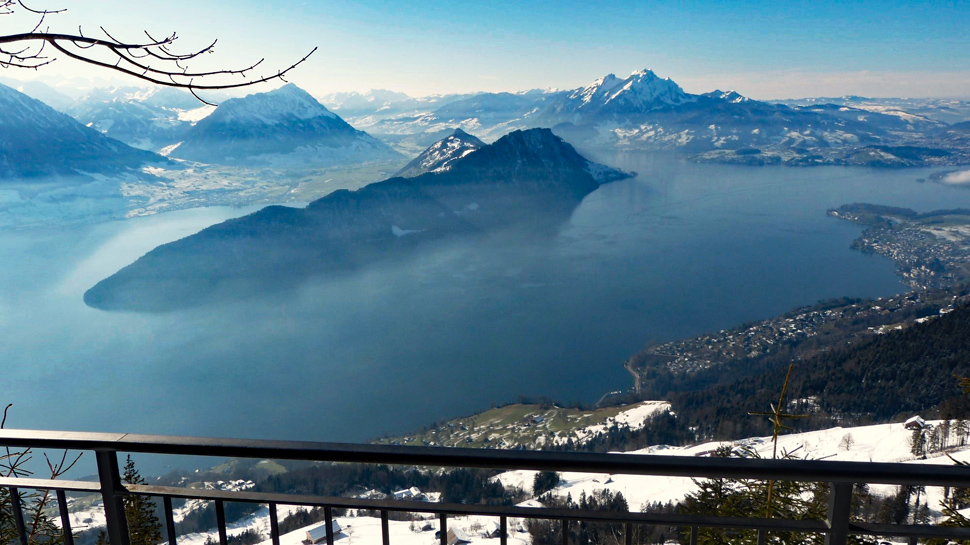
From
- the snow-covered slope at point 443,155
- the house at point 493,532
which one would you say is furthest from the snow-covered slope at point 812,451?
the snow-covered slope at point 443,155

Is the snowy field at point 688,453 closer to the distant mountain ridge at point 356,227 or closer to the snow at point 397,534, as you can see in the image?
the snow at point 397,534

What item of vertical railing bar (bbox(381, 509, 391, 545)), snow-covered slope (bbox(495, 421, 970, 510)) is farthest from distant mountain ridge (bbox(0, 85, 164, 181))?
vertical railing bar (bbox(381, 509, 391, 545))

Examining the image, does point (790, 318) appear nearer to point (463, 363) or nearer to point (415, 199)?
point (463, 363)

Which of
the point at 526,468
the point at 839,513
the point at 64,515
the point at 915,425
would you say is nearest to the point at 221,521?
the point at 64,515

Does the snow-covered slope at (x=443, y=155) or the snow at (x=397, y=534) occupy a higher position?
the snow-covered slope at (x=443, y=155)

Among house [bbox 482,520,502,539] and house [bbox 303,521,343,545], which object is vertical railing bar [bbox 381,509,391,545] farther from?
house [bbox 482,520,502,539]

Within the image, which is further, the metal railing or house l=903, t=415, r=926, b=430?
house l=903, t=415, r=926, b=430
